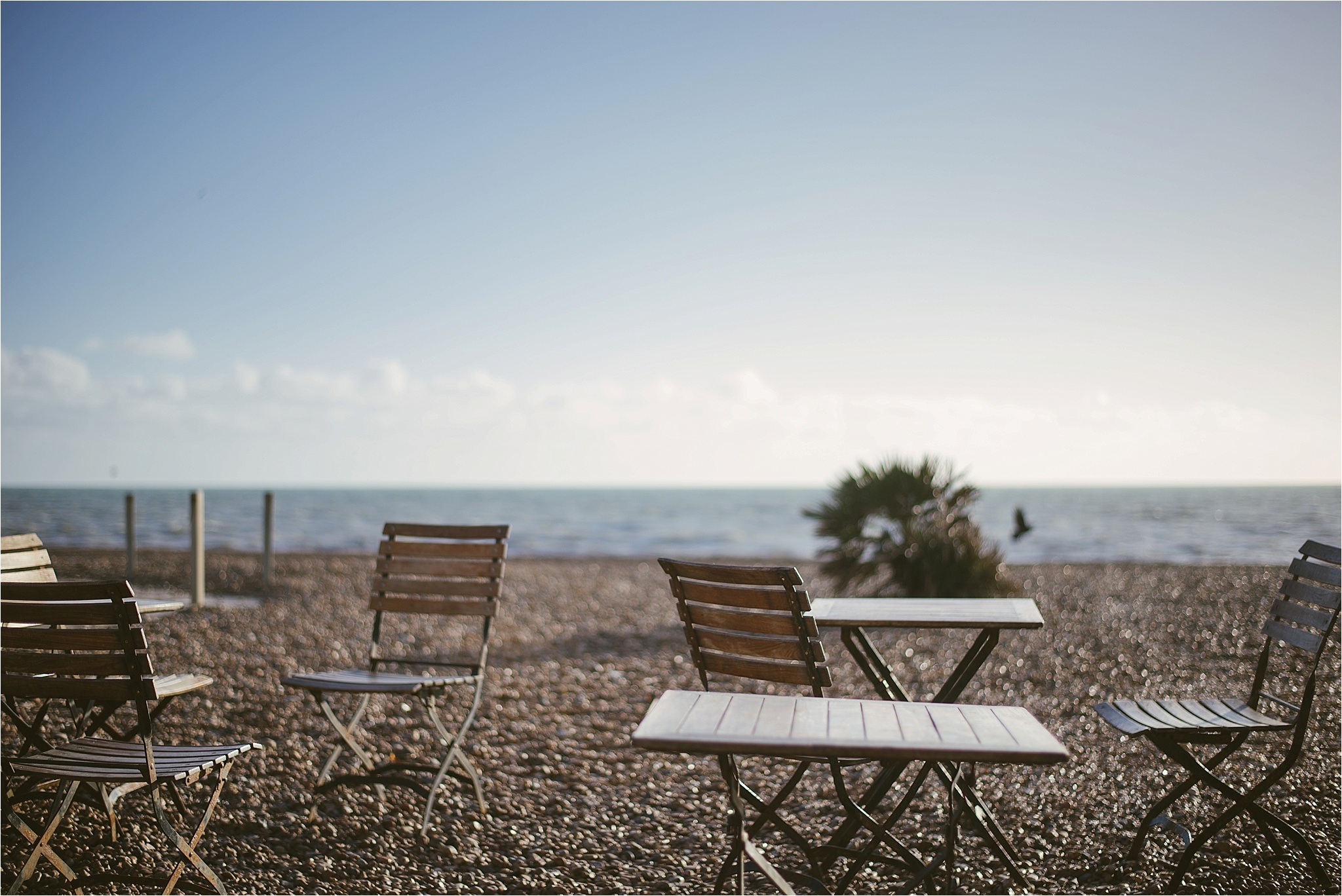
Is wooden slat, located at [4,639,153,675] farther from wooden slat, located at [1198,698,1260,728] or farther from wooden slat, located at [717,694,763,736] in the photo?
wooden slat, located at [1198,698,1260,728]

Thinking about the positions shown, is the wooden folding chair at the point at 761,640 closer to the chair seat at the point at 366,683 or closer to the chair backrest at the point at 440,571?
the chair seat at the point at 366,683

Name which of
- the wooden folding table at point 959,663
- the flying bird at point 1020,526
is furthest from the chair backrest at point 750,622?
the flying bird at point 1020,526

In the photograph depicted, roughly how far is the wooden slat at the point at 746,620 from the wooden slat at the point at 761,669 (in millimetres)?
105

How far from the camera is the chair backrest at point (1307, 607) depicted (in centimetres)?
312

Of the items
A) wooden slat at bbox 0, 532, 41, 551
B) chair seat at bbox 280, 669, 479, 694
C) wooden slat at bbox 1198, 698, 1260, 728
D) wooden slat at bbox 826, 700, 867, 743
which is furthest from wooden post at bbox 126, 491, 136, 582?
wooden slat at bbox 1198, 698, 1260, 728

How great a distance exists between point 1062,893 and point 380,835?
2.47 metres

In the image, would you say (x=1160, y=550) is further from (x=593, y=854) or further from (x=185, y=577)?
(x=593, y=854)

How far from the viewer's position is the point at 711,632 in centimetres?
282

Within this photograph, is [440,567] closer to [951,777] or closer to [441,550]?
[441,550]

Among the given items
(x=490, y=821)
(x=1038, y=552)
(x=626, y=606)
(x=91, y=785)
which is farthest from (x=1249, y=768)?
(x=1038, y=552)

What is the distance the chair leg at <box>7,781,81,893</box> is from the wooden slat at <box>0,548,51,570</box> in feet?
4.20

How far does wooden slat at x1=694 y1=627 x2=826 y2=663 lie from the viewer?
2625 mm

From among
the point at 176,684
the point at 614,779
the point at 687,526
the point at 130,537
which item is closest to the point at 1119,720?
the point at 614,779

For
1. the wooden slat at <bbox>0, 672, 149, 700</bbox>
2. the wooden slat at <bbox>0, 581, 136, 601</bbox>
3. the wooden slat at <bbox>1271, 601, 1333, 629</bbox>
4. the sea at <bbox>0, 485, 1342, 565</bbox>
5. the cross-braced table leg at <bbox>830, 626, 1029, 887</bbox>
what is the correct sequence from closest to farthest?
the wooden slat at <bbox>0, 581, 136, 601</bbox>
the wooden slat at <bbox>0, 672, 149, 700</bbox>
the cross-braced table leg at <bbox>830, 626, 1029, 887</bbox>
the wooden slat at <bbox>1271, 601, 1333, 629</bbox>
the sea at <bbox>0, 485, 1342, 565</bbox>
